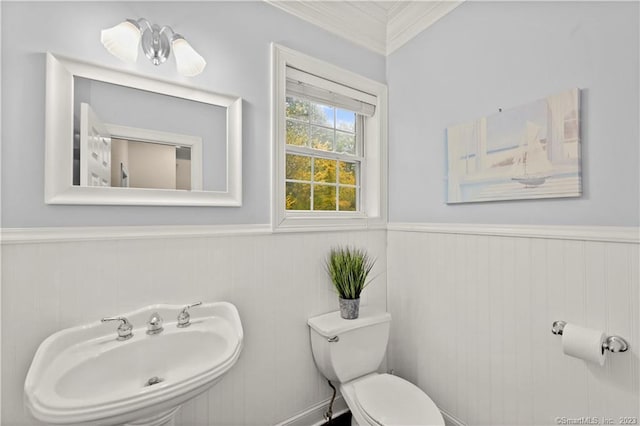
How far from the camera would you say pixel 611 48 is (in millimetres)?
1036

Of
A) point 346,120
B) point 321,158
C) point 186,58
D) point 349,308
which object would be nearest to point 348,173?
point 321,158

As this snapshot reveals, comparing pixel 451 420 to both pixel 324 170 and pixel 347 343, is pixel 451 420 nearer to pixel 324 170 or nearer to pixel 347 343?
pixel 347 343

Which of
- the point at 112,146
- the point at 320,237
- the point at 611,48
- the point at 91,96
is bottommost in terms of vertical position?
the point at 320,237

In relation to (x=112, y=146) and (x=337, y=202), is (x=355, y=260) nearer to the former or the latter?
(x=337, y=202)

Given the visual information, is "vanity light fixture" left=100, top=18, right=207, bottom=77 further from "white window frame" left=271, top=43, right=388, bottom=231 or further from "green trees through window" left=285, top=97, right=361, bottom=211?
"green trees through window" left=285, top=97, right=361, bottom=211

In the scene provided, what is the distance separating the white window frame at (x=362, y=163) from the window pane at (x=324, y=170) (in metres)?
0.23

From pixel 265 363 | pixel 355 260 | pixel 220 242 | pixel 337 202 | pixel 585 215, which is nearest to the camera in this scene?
pixel 585 215

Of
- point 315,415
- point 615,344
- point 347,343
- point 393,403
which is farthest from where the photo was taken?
point 315,415

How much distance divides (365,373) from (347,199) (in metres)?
1.07

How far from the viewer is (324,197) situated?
186 centimetres

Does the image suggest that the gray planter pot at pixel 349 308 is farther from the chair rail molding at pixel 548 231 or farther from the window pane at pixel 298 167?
the window pane at pixel 298 167

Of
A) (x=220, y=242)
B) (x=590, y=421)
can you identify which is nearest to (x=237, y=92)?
(x=220, y=242)

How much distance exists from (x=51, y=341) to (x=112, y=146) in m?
0.74

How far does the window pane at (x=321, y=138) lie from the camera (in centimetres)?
183
